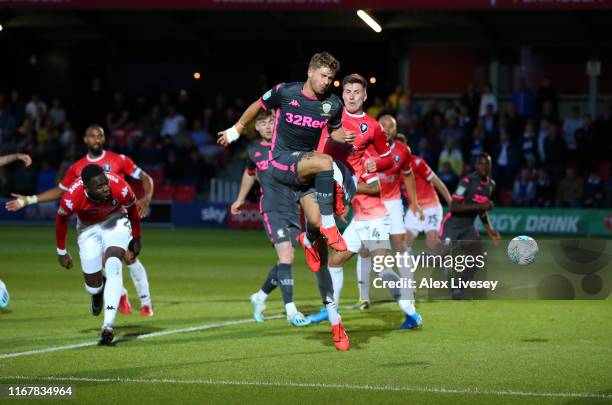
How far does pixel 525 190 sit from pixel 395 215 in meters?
14.0

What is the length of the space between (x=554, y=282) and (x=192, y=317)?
587 centimetres

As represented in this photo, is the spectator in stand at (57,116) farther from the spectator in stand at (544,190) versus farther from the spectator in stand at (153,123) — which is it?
the spectator in stand at (544,190)

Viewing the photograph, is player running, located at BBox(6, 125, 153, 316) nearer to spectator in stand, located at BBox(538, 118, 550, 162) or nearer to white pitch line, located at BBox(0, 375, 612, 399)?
white pitch line, located at BBox(0, 375, 612, 399)

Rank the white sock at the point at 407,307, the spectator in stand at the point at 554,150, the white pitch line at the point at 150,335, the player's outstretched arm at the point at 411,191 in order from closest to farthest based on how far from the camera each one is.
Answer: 1. the white pitch line at the point at 150,335
2. the white sock at the point at 407,307
3. the player's outstretched arm at the point at 411,191
4. the spectator in stand at the point at 554,150

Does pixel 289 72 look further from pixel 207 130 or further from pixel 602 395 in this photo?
pixel 602 395

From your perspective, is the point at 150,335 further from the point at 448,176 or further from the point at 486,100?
the point at 486,100

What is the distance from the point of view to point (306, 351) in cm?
959

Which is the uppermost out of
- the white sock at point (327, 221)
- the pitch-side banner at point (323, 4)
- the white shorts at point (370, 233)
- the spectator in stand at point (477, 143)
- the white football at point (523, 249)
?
the pitch-side banner at point (323, 4)

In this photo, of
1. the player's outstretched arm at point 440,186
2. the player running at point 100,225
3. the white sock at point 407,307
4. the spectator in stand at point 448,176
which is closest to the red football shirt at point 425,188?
the player's outstretched arm at point 440,186

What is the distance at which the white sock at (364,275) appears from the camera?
13.1 metres

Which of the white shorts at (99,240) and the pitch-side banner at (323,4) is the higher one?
the pitch-side banner at (323,4)

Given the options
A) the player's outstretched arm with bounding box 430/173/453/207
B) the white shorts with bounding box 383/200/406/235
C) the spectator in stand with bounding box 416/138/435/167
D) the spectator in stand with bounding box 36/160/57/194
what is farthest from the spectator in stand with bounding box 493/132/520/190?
the white shorts with bounding box 383/200/406/235

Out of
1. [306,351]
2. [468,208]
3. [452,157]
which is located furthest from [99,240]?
[452,157]

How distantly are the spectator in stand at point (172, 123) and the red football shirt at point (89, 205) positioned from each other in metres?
19.8
